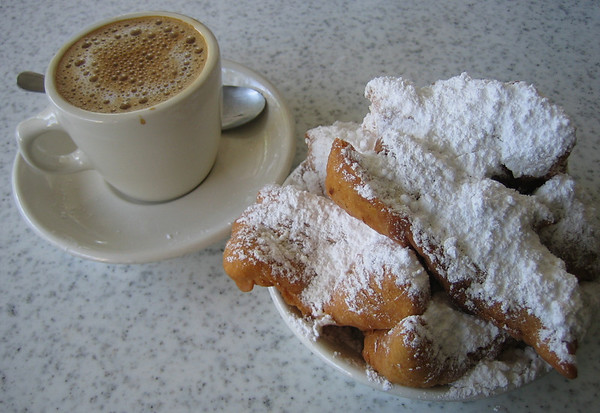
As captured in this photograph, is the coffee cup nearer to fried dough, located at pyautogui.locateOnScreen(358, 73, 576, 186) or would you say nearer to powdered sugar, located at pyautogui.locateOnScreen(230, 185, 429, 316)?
powdered sugar, located at pyautogui.locateOnScreen(230, 185, 429, 316)

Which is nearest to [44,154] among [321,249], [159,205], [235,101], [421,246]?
[159,205]

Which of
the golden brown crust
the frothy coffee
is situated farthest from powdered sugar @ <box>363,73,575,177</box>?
the frothy coffee

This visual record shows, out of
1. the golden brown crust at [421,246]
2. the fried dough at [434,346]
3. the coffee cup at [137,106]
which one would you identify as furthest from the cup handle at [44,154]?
the fried dough at [434,346]

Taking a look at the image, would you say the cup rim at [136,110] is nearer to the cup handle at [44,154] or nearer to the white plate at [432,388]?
the cup handle at [44,154]

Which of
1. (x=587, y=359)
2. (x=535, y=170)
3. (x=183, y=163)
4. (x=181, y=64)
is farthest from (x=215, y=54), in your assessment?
(x=587, y=359)

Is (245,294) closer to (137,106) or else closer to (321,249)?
(321,249)
